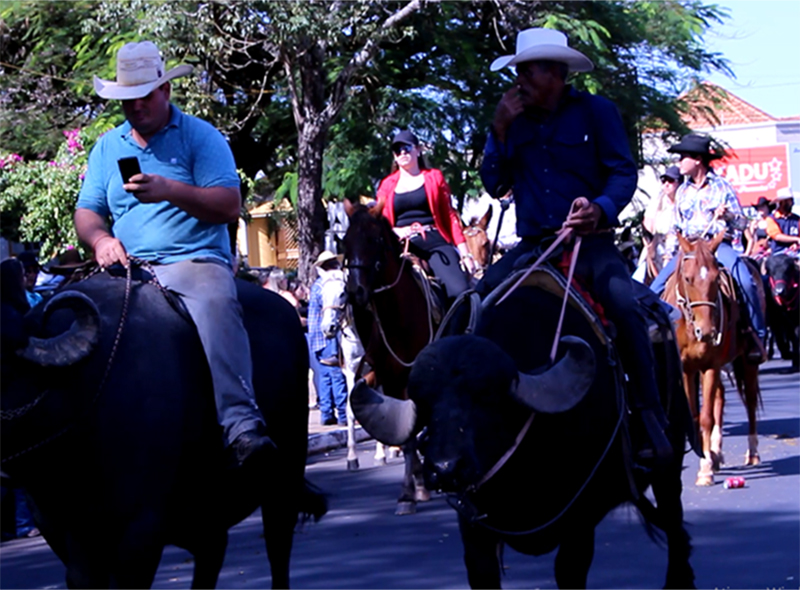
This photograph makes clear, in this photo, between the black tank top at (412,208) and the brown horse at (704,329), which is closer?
the brown horse at (704,329)

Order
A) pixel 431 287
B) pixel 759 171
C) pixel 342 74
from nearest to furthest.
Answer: pixel 431 287 < pixel 342 74 < pixel 759 171

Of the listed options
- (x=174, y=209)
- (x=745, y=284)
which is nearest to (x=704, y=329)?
(x=745, y=284)

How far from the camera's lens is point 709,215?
12422mm

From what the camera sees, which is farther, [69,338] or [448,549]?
[448,549]

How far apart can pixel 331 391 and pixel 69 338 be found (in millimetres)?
11846

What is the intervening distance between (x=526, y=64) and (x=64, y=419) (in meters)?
2.86

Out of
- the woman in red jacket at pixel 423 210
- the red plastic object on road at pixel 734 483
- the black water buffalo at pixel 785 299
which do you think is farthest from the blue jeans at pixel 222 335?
the black water buffalo at pixel 785 299

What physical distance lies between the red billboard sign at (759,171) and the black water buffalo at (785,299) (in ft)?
125

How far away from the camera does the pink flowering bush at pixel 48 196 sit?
689 inches

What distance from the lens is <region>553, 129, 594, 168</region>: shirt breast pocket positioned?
628 centimetres

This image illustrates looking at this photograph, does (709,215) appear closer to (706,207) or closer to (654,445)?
(706,207)

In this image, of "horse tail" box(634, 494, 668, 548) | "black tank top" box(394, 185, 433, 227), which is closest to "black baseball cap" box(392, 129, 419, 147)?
"black tank top" box(394, 185, 433, 227)

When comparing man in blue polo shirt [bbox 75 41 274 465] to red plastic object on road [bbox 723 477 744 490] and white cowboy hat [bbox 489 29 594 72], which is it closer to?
white cowboy hat [bbox 489 29 594 72]

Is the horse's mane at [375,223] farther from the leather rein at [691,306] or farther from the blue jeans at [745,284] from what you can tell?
the blue jeans at [745,284]
